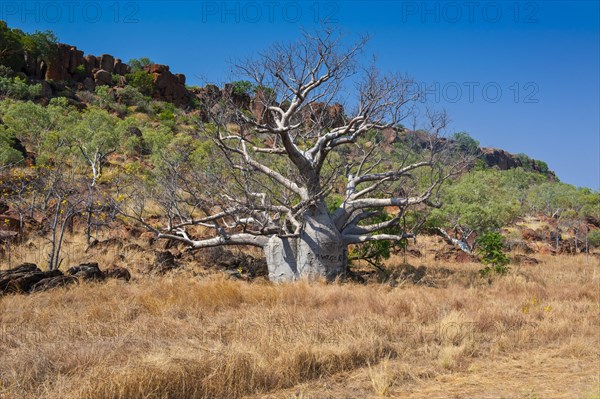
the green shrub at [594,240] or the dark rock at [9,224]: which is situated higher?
the green shrub at [594,240]

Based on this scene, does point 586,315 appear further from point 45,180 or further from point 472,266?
point 45,180

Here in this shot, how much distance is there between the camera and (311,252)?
9.63 meters

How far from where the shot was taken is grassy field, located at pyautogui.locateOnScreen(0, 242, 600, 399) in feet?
13.1

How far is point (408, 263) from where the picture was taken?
1350 centimetres

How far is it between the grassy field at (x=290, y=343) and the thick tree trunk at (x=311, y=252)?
1235 millimetres

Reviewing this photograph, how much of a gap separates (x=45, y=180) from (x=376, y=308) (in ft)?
37.8

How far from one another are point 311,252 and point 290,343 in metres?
4.81

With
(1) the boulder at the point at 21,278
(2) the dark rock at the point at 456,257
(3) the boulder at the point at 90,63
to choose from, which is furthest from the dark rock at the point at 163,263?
(3) the boulder at the point at 90,63

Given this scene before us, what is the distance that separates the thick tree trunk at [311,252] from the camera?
31.6ft

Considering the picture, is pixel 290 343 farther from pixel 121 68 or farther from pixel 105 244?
pixel 121 68

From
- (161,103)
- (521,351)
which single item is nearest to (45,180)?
(521,351)

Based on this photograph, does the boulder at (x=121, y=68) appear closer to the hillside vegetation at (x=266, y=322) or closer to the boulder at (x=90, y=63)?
the boulder at (x=90, y=63)

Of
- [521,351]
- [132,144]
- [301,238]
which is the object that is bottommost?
[521,351]

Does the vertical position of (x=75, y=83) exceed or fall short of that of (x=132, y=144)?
it exceeds it
